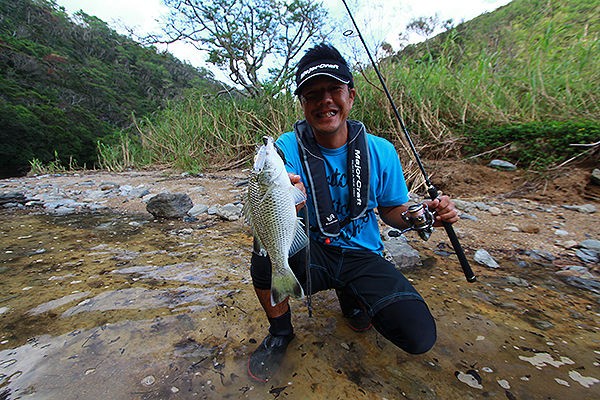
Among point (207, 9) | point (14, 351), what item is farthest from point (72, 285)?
point (207, 9)

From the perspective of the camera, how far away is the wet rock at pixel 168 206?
4410 mm

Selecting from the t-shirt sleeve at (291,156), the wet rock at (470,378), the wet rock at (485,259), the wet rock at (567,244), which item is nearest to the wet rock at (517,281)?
the wet rock at (485,259)

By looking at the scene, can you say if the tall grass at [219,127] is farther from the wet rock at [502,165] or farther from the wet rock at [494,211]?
the wet rock at [494,211]

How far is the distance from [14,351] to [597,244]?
496cm

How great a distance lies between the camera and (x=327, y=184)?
201 cm

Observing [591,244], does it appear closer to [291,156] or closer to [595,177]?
[595,177]

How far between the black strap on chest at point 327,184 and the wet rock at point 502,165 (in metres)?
4.16

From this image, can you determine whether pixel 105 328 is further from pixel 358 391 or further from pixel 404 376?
pixel 404 376

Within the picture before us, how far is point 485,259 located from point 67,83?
38.5m

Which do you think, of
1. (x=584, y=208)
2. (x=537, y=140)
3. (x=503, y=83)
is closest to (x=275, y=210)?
(x=584, y=208)

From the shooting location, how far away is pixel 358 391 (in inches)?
61.6

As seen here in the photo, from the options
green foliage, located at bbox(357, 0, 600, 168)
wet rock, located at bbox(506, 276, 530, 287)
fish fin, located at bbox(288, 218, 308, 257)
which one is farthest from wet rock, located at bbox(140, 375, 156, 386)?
green foliage, located at bbox(357, 0, 600, 168)

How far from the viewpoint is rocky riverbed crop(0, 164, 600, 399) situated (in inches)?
62.9

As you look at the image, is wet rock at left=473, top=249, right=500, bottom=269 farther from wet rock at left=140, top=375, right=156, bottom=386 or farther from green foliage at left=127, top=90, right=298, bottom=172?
green foliage at left=127, top=90, right=298, bottom=172
